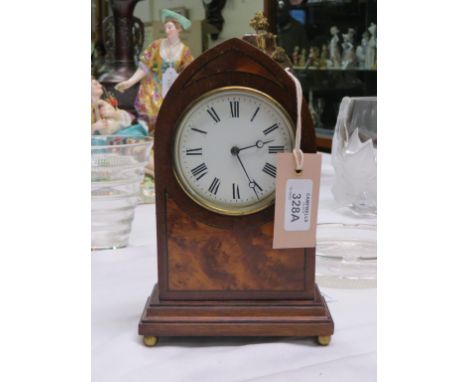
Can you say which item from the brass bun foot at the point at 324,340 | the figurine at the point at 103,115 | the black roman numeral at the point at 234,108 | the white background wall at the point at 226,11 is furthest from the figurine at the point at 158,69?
the brass bun foot at the point at 324,340

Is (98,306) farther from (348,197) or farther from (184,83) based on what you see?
(348,197)

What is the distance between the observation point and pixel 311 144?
0.78m

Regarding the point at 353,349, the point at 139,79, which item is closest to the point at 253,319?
the point at 353,349

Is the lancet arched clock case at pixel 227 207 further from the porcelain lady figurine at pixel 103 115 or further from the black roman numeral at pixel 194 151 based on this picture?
the porcelain lady figurine at pixel 103 115

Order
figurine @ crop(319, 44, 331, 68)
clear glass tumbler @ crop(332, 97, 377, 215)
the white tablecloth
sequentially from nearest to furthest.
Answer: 1. the white tablecloth
2. clear glass tumbler @ crop(332, 97, 377, 215)
3. figurine @ crop(319, 44, 331, 68)

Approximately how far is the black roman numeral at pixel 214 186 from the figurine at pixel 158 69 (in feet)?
2.97

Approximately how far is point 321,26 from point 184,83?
2.82m

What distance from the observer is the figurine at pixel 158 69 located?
1671mm

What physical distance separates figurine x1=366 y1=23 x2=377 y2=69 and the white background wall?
1.22 m

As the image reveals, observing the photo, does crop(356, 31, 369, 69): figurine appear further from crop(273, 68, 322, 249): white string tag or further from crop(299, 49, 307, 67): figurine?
crop(273, 68, 322, 249): white string tag

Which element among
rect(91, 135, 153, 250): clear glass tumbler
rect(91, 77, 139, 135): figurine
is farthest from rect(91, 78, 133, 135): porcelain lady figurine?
rect(91, 135, 153, 250): clear glass tumbler

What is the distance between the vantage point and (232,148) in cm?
79

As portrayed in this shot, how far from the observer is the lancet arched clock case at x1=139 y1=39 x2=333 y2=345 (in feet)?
2.55

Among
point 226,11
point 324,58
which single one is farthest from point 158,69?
point 324,58
